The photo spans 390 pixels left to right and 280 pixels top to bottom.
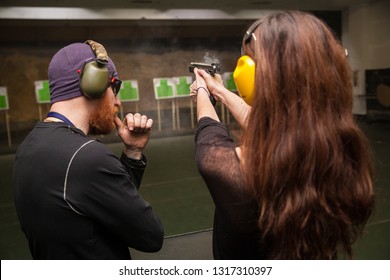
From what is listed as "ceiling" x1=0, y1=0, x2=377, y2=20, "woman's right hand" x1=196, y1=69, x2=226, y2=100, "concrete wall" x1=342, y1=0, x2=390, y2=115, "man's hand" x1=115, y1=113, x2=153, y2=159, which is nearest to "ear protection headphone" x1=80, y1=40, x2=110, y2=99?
"man's hand" x1=115, y1=113, x2=153, y2=159

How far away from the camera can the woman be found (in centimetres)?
67

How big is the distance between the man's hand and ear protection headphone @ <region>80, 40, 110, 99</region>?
0.14 m

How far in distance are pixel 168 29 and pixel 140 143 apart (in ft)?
14.1

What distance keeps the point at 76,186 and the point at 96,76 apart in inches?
11.1

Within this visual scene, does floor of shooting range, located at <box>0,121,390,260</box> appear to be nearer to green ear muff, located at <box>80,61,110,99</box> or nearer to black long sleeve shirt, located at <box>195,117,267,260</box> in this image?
black long sleeve shirt, located at <box>195,117,267,260</box>

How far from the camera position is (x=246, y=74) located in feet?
2.63

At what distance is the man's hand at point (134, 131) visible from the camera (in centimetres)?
108

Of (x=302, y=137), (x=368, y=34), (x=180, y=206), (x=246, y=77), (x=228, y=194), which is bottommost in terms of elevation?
(x=180, y=206)

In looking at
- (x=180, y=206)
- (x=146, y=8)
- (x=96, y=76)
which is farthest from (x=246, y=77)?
(x=146, y=8)

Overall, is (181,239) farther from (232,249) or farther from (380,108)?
(380,108)

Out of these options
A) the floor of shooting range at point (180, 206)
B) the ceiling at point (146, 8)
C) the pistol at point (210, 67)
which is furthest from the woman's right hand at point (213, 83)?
the ceiling at point (146, 8)

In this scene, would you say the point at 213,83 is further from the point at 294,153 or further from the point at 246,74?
the point at 294,153

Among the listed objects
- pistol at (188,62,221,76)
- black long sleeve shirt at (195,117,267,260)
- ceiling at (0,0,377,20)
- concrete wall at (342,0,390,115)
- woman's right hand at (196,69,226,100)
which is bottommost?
black long sleeve shirt at (195,117,267,260)

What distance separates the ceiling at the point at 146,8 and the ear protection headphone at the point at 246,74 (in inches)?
164
